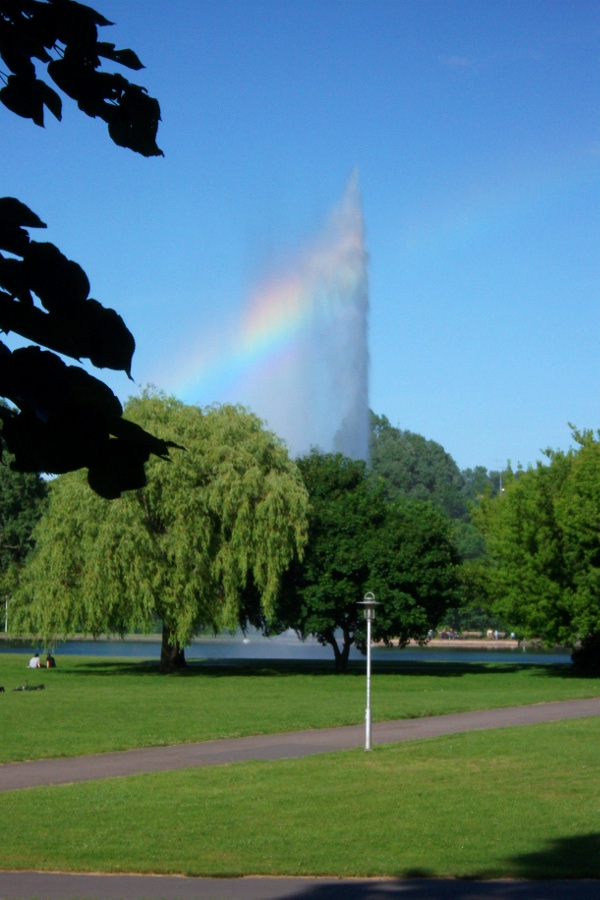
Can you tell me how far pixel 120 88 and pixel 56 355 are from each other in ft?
2.91

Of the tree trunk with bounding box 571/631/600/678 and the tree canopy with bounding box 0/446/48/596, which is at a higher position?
the tree canopy with bounding box 0/446/48/596

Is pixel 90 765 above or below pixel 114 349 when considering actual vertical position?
below

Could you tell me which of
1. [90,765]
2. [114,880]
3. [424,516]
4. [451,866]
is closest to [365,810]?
[451,866]

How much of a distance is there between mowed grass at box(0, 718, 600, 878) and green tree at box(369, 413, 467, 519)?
373 ft

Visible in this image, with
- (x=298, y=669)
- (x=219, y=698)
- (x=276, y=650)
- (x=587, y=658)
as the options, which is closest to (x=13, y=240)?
(x=219, y=698)

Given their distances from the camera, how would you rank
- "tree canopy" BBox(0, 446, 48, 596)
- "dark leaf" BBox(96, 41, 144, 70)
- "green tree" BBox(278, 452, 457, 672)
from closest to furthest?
1. "dark leaf" BBox(96, 41, 144, 70)
2. "green tree" BBox(278, 452, 457, 672)
3. "tree canopy" BBox(0, 446, 48, 596)

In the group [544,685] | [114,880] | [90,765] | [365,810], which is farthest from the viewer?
[544,685]

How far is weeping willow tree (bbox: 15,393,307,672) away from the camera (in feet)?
130

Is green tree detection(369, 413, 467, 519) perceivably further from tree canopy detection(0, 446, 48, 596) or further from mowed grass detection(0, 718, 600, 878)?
mowed grass detection(0, 718, 600, 878)

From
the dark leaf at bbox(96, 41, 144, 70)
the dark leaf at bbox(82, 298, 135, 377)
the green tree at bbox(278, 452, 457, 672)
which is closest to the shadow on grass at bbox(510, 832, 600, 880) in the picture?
the dark leaf at bbox(82, 298, 135, 377)

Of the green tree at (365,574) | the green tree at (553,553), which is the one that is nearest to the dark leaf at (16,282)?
the green tree at (553,553)

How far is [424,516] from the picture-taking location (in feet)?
164

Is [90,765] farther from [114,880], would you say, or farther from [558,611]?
[558,611]

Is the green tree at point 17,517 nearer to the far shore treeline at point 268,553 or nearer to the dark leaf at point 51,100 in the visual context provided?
the far shore treeline at point 268,553
